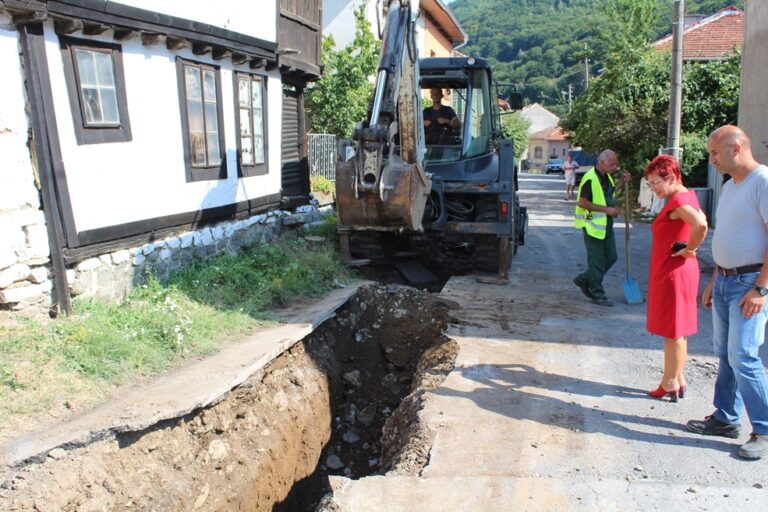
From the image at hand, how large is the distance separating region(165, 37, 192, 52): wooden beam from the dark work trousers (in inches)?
216

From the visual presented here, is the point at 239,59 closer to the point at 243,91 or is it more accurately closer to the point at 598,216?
the point at 243,91

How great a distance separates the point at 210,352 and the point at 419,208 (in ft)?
8.96

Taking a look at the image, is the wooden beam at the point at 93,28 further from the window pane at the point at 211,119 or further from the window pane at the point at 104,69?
the window pane at the point at 211,119

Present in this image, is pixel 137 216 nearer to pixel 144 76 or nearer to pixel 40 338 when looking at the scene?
pixel 144 76

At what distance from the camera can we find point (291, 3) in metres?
11.7

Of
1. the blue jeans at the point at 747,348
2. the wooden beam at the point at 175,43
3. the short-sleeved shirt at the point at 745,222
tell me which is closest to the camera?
the short-sleeved shirt at the point at 745,222

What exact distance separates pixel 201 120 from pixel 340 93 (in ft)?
31.0

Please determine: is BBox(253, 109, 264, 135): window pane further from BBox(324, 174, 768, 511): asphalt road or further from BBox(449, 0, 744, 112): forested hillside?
BBox(449, 0, 744, 112): forested hillside

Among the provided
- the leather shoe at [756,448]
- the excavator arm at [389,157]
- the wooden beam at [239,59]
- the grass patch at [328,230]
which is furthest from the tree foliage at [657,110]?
the leather shoe at [756,448]

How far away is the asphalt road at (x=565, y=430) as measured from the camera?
3.70 metres

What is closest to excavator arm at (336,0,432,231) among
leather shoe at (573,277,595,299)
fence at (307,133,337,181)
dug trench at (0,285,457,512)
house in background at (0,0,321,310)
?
dug trench at (0,285,457,512)

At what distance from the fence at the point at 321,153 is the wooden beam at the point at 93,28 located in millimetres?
8542

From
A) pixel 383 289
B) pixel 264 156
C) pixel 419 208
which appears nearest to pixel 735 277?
pixel 419 208

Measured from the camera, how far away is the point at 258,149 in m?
10.6
